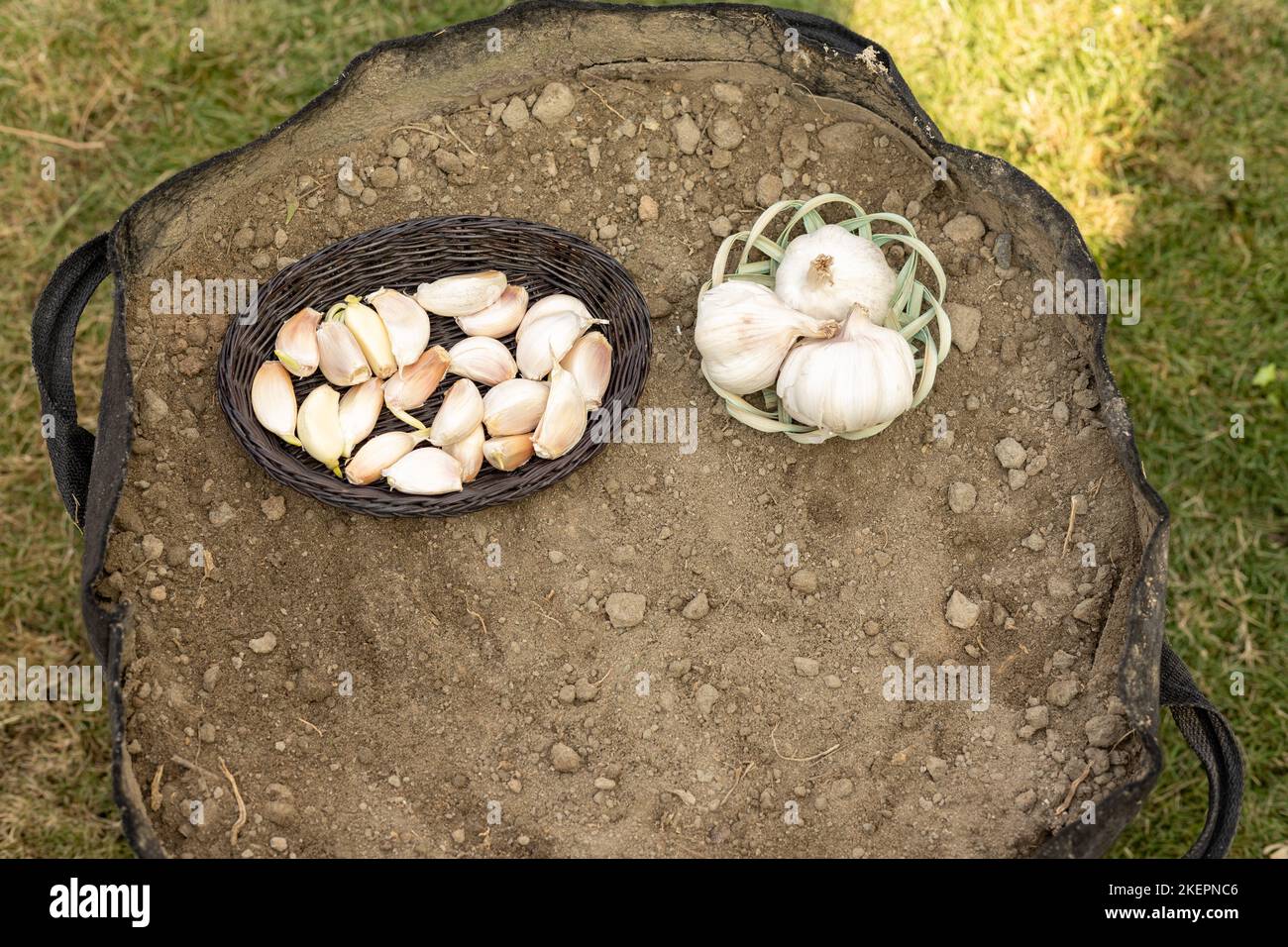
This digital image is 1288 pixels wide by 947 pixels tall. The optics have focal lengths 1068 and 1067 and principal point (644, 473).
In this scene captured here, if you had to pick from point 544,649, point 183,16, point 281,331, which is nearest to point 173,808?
point 544,649

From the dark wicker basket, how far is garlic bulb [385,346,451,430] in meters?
0.03

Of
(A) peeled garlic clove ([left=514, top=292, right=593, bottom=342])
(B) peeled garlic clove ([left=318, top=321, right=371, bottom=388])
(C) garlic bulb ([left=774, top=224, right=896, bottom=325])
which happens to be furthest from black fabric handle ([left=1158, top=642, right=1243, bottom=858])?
(B) peeled garlic clove ([left=318, top=321, right=371, bottom=388])

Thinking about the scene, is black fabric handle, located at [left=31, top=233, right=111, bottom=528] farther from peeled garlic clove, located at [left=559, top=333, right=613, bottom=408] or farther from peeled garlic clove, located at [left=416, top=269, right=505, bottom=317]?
peeled garlic clove, located at [left=559, top=333, right=613, bottom=408]

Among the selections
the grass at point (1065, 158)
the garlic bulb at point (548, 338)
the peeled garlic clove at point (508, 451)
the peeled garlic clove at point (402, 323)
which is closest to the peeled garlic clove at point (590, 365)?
the garlic bulb at point (548, 338)

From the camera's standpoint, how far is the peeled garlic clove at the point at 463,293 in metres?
1.66

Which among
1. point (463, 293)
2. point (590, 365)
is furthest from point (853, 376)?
point (463, 293)

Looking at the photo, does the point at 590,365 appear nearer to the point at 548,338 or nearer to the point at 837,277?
the point at 548,338

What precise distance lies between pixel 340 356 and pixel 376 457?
16 centimetres

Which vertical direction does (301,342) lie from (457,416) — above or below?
above

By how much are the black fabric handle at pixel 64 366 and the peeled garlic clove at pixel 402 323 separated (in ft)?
1.35

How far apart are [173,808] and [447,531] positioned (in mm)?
566

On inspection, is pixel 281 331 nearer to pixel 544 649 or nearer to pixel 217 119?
pixel 544 649

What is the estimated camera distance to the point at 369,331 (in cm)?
161

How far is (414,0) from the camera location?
2162 millimetres
